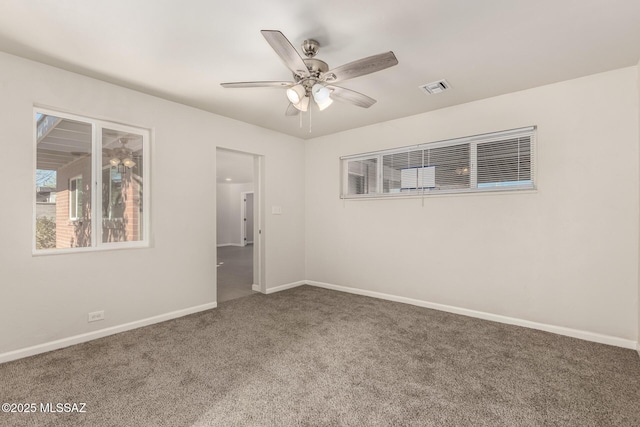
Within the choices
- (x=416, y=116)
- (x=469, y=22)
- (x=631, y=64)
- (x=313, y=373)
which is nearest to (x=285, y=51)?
(x=469, y=22)

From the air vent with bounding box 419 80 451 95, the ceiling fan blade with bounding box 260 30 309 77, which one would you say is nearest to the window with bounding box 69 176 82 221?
the ceiling fan blade with bounding box 260 30 309 77

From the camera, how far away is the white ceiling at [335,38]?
193 centimetres

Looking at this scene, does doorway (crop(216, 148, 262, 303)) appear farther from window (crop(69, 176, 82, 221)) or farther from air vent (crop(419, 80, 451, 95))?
air vent (crop(419, 80, 451, 95))

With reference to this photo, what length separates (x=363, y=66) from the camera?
6.66ft

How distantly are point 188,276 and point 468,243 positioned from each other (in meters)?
3.40

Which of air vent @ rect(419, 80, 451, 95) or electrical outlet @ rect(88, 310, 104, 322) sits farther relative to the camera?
air vent @ rect(419, 80, 451, 95)

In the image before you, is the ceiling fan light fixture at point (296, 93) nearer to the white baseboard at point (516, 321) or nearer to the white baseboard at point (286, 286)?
the white baseboard at point (516, 321)

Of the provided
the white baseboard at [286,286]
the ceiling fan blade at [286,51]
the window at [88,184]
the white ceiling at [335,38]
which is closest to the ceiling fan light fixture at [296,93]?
the ceiling fan blade at [286,51]

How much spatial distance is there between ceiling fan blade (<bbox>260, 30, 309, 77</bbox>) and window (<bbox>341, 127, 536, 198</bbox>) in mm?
2271

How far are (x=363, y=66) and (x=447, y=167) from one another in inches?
86.9

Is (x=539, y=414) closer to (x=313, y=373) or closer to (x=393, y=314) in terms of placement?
(x=313, y=373)

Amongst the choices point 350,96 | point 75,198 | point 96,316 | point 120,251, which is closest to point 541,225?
point 350,96

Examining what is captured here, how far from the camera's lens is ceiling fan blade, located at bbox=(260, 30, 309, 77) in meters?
1.73

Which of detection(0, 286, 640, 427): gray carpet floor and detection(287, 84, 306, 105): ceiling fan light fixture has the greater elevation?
detection(287, 84, 306, 105): ceiling fan light fixture
